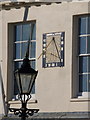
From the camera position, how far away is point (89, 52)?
16453 millimetres

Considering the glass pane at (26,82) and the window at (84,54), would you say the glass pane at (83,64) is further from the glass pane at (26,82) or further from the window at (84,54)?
the glass pane at (26,82)

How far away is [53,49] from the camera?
16891 millimetres

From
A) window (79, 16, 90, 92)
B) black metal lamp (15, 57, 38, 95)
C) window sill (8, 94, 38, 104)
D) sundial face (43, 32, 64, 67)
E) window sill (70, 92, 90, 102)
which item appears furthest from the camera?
window sill (8, 94, 38, 104)

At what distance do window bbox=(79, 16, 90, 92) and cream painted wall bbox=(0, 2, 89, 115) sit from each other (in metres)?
0.21

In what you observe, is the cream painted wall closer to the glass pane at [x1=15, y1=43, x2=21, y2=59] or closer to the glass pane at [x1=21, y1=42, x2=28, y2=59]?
the glass pane at [x1=15, y1=43, x2=21, y2=59]

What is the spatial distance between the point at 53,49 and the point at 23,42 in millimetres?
994

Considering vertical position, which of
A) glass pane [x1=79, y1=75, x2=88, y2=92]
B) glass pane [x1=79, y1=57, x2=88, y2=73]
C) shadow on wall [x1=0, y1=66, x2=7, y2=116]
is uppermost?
glass pane [x1=79, y1=57, x2=88, y2=73]

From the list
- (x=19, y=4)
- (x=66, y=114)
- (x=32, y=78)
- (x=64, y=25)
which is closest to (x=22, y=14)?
(x=19, y=4)

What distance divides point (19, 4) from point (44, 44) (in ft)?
4.03

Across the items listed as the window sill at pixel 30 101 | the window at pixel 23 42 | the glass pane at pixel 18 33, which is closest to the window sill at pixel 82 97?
the window sill at pixel 30 101

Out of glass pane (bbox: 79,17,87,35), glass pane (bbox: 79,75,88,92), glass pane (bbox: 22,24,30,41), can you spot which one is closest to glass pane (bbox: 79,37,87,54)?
glass pane (bbox: 79,17,87,35)

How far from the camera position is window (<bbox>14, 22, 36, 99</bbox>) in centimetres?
1739

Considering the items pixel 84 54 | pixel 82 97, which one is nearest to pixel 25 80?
pixel 82 97

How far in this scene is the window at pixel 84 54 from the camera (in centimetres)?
1645
